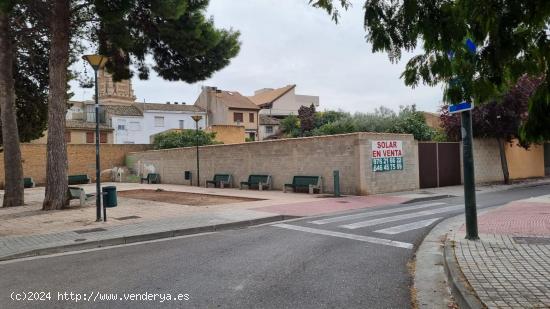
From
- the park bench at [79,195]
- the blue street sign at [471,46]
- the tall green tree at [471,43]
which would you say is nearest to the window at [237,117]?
the park bench at [79,195]

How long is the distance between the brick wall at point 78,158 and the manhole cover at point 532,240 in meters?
35.5

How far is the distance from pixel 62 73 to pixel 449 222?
1260 centimetres

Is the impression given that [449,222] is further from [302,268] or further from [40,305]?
[40,305]

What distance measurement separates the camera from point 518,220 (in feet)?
31.9

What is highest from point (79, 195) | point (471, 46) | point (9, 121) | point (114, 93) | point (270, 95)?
point (114, 93)

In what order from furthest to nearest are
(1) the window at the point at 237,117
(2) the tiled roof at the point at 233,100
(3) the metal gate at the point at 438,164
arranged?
(2) the tiled roof at the point at 233,100 → (1) the window at the point at 237,117 → (3) the metal gate at the point at 438,164

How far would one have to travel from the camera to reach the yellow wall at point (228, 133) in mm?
43656

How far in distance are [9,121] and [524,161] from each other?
2786 centimetres

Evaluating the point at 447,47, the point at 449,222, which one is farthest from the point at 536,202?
the point at 447,47

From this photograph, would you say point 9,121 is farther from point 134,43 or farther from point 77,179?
point 77,179

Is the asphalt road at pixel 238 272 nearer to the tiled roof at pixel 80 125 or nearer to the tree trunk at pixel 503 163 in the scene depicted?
the tree trunk at pixel 503 163

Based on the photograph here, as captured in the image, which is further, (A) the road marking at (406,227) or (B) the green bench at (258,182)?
(B) the green bench at (258,182)

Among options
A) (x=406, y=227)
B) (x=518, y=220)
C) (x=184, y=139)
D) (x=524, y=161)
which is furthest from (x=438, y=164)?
(x=184, y=139)

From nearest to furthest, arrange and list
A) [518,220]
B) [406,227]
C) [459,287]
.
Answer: [459,287], [518,220], [406,227]
